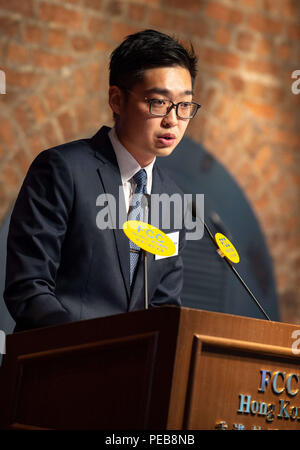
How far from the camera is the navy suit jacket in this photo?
2004 millimetres

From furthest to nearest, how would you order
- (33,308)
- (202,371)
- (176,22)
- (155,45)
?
1. (176,22)
2. (155,45)
3. (33,308)
4. (202,371)

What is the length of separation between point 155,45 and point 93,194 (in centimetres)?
52

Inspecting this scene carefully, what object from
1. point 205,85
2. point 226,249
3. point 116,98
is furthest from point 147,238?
point 205,85

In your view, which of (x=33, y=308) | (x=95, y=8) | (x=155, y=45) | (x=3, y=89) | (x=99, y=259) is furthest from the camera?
(x=95, y=8)

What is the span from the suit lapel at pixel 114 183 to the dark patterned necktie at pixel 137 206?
0.12ft

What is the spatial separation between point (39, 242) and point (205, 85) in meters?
2.38

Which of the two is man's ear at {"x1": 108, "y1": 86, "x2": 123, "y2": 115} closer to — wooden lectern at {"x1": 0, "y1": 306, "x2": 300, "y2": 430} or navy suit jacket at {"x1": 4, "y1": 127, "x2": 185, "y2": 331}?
navy suit jacket at {"x1": 4, "y1": 127, "x2": 185, "y2": 331}

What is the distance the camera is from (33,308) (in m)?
1.87

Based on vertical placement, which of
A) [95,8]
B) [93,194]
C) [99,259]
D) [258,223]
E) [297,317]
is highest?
[95,8]

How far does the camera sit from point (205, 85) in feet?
13.7

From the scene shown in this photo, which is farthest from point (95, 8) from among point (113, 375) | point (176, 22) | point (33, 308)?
point (113, 375)

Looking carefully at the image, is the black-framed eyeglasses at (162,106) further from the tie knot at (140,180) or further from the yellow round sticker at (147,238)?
the yellow round sticker at (147,238)

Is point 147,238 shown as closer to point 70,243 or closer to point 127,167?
point 70,243
